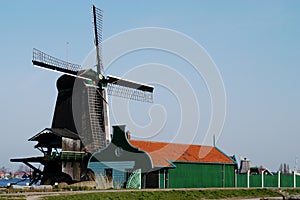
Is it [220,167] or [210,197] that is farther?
[220,167]

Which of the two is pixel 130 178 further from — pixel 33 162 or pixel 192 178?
pixel 33 162

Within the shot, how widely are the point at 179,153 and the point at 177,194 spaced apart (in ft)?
31.2

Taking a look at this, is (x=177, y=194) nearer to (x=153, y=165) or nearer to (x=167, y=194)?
(x=167, y=194)

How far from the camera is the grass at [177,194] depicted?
98.9ft

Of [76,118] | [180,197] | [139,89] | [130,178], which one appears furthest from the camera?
[139,89]

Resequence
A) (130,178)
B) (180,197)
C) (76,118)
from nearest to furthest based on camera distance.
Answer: (180,197)
(130,178)
(76,118)

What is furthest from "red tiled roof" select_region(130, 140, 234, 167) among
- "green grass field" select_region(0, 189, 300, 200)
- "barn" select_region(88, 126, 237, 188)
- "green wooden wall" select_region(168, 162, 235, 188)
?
"green grass field" select_region(0, 189, 300, 200)

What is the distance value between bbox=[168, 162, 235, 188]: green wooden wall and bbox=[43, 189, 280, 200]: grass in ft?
13.7

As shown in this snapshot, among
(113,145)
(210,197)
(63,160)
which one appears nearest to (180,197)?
(210,197)

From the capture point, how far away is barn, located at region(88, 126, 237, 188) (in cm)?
4119

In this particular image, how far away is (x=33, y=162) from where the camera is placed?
148 ft

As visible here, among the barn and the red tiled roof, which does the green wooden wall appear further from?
the red tiled roof

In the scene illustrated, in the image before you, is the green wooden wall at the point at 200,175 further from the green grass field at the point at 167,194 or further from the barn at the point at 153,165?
the green grass field at the point at 167,194

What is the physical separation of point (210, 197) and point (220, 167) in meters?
10.5
